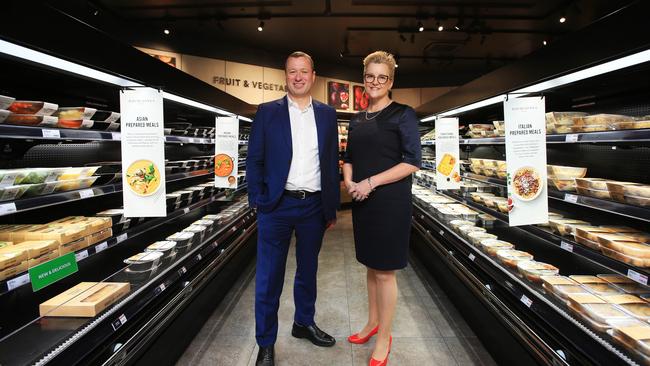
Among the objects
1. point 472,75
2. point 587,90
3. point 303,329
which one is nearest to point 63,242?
point 303,329

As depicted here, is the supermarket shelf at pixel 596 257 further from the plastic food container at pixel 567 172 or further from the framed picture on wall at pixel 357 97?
the framed picture on wall at pixel 357 97

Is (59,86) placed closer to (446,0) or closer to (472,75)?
(446,0)

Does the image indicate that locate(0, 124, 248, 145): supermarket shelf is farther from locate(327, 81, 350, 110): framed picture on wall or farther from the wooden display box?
locate(327, 81, 350, 110): framed picture on wall

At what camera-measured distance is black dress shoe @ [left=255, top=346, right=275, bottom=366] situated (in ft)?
7.09

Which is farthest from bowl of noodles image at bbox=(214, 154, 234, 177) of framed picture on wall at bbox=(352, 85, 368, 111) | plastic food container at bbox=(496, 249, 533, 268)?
framed picture on wall at bbox=(352, 85, 368, 111)

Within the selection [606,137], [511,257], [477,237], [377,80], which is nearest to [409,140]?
[377,80]

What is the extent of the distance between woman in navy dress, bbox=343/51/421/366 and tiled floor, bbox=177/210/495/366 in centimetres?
36

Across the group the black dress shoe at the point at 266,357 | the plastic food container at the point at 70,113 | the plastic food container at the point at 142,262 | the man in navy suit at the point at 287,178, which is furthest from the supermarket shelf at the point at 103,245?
the black dress shoe at the point at 266,357

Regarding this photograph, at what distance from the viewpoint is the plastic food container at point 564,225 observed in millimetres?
2077

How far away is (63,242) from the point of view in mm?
1743

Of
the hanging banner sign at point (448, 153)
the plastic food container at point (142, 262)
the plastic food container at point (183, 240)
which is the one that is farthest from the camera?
the hanging banner sign at point (448, 153)

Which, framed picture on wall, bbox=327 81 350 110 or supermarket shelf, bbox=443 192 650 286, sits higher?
framed picture on wall, bbox=327 81 350 110

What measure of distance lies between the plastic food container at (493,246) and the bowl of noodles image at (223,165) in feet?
8.32

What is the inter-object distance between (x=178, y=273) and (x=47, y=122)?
128 cm
